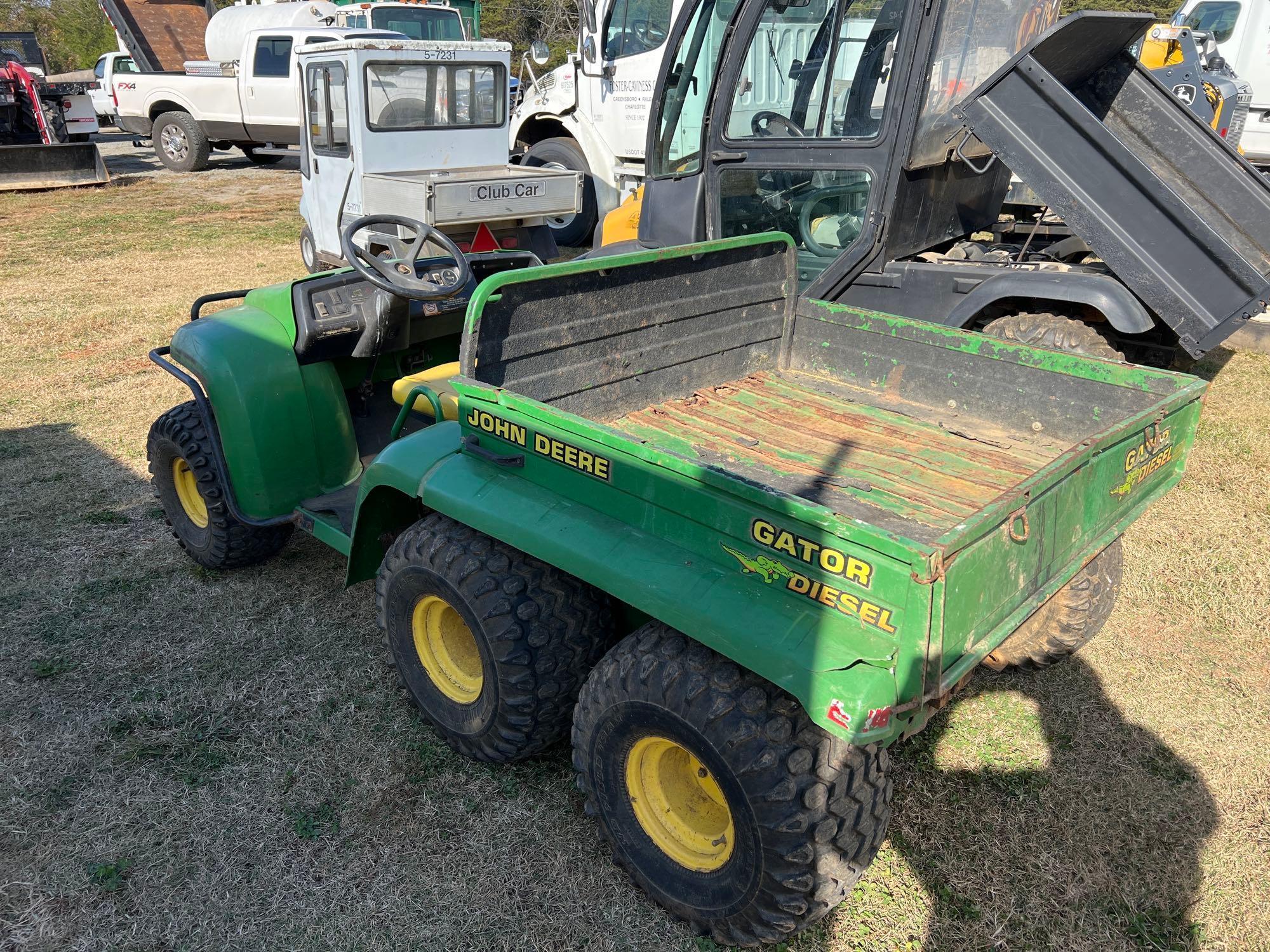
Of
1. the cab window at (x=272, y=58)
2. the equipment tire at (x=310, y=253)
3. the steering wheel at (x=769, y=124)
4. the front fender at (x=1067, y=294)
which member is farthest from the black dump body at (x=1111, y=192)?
the cab window at (x=272, y=58)

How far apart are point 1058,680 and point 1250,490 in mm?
2128

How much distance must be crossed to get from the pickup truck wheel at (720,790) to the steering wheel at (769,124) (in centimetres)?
300

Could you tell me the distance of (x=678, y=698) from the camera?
204cm

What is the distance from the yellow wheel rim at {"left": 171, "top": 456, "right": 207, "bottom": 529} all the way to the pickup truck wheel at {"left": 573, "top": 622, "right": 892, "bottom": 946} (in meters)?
2.24

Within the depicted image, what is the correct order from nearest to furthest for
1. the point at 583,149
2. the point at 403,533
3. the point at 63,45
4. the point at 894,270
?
the point at 403,533, the point at 894,270, the point at 583,149, the point at 63,45

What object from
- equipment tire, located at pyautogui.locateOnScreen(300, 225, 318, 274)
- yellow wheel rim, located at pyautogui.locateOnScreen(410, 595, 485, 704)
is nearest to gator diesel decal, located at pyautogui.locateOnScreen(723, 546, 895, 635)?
yellow wheel rim, located at pyautogui.locateOnScreen(410, 595, 485, 704)

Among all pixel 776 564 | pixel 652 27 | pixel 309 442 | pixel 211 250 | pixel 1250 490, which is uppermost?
pixel 652 27

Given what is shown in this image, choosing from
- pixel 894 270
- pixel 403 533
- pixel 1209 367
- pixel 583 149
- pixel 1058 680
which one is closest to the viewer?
pixel 403 533

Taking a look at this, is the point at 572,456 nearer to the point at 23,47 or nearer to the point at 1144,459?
the point at 1144,459

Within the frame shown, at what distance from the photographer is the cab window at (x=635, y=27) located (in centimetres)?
869

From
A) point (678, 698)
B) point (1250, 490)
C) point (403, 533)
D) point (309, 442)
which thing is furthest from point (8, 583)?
point (1250, 490)

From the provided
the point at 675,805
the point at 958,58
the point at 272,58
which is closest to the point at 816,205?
the point at 958,58

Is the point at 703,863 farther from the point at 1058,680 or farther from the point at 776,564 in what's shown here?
the point at 1058,680

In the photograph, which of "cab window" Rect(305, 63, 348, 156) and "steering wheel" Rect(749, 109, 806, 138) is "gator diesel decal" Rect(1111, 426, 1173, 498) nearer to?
"steering wheel" Rect(749, 109, 806, 138)
